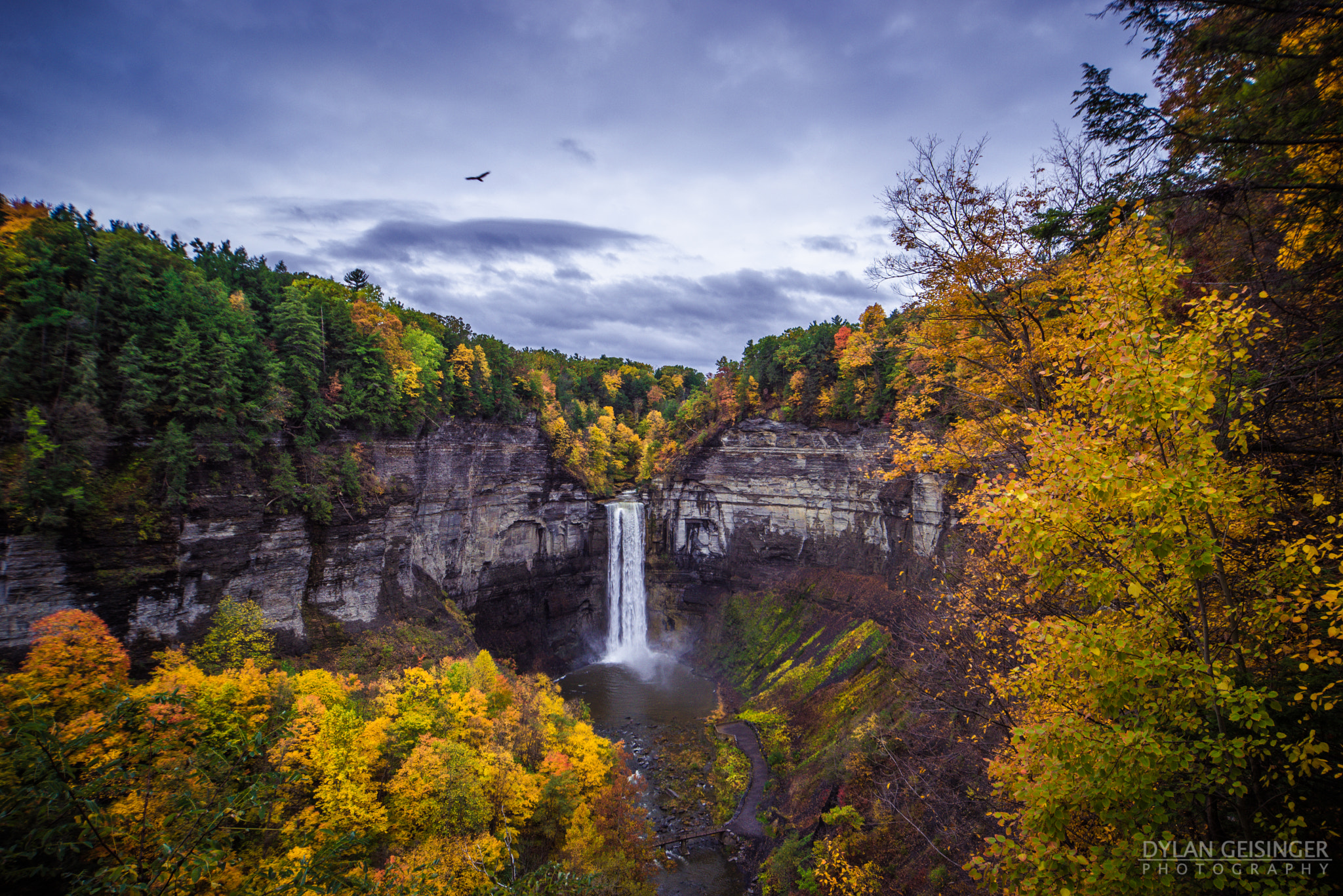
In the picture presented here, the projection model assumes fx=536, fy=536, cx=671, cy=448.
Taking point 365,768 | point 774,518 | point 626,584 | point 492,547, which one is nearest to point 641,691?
point 626,584

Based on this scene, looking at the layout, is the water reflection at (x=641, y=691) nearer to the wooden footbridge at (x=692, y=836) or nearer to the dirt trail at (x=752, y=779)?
the dirt trail at (x=752, y=779)

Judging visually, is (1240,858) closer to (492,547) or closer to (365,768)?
(365,768)

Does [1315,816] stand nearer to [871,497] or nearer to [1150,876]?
[1150,876]

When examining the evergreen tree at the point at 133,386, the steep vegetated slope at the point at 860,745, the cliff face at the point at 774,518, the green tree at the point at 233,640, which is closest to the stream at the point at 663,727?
the steep vegetated slope at the point at 860,745

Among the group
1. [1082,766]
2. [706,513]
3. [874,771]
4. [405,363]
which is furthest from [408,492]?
[1082,766]

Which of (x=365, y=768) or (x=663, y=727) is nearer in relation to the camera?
(x=365, y=768)

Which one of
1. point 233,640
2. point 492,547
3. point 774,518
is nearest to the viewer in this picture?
point 233,640

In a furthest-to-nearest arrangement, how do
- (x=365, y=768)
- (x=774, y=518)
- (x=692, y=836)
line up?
(x=774, y=518) < (x=692, y=836) < (x=365, y=768)
